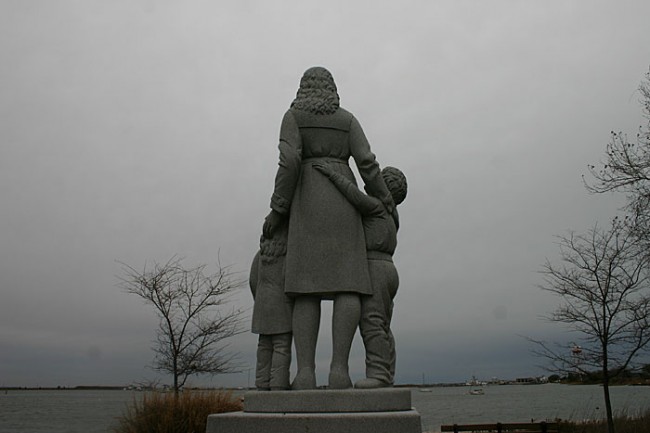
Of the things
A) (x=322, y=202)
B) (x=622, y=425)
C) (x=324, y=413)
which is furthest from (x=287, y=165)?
(x=622, y=425)

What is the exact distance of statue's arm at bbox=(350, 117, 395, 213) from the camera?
21.0 feet

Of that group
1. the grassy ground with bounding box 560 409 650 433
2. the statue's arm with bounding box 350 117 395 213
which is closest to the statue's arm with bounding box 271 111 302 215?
the statue's arm with bounding box 350 117 395 213

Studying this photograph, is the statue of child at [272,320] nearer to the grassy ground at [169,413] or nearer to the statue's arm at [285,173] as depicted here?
the statue's arm at [285,173]

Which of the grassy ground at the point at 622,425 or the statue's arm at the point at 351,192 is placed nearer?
the statue's arm at the point at 351,192

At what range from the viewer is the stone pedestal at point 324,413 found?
508 centimetres

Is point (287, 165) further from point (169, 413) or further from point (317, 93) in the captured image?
point (169, 413)

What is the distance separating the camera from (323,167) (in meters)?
6.32

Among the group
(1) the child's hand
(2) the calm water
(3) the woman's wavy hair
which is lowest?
(2) the calm water

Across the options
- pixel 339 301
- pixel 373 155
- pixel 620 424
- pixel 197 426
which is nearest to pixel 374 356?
pixel 339 301

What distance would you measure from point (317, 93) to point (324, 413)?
3272mm

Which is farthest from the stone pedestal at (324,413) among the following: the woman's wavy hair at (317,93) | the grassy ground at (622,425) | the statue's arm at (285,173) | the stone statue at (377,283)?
the grassy ground at (622,425)

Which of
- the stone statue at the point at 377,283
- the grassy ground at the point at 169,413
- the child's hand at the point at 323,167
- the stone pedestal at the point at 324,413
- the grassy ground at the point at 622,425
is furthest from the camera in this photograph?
the grassy ground at the point at 622,425

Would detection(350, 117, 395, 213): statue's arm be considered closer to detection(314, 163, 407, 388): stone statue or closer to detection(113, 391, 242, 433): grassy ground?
detection(314, 163, 407, 388): stone statue

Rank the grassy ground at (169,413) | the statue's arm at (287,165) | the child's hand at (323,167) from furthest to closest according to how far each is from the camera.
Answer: the grassy ground at (169,413), the child's hand at (323,167), the statue's arm at (287,165)
